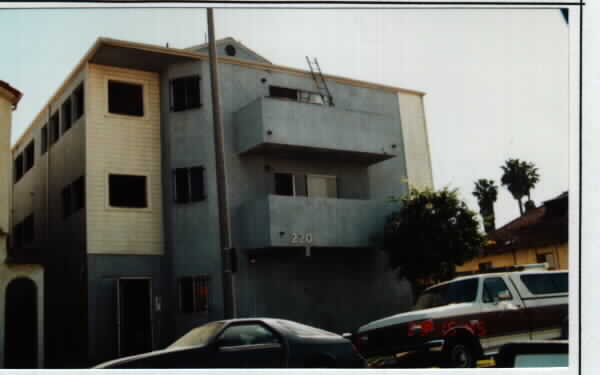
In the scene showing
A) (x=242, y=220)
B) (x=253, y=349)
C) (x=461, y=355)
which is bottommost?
(x=461, y=355)

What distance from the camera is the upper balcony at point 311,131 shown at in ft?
72.1

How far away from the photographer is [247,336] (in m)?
11.2

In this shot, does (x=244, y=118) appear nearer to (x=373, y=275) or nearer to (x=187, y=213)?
(x=187, y=213)

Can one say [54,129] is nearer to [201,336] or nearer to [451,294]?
[201,336]

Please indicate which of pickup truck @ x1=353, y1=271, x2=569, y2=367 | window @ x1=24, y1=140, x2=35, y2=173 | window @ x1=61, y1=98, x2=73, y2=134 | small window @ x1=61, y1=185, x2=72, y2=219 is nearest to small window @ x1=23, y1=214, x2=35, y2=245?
window @ x1=24, y1=140, x2=35, y2=173

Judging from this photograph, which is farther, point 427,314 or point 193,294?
point 193,294

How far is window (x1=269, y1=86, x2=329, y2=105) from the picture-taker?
24031 mm

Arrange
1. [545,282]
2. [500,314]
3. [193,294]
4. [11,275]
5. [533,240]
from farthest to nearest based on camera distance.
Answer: [533,240] → [193,294] → [11,275] → [545,282] → [500,314]

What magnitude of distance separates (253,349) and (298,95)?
568 inches

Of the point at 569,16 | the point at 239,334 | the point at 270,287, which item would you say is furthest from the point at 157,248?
the point at 569,16

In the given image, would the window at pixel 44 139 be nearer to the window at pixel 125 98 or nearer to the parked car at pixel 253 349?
the window at pixel 125 98

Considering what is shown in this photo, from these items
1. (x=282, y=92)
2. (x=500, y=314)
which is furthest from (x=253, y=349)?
(x=282, y=92)

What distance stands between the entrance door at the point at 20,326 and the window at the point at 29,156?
758cm

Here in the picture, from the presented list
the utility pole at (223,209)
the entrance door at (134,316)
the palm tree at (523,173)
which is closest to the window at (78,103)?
the entrance door at (134,316)
